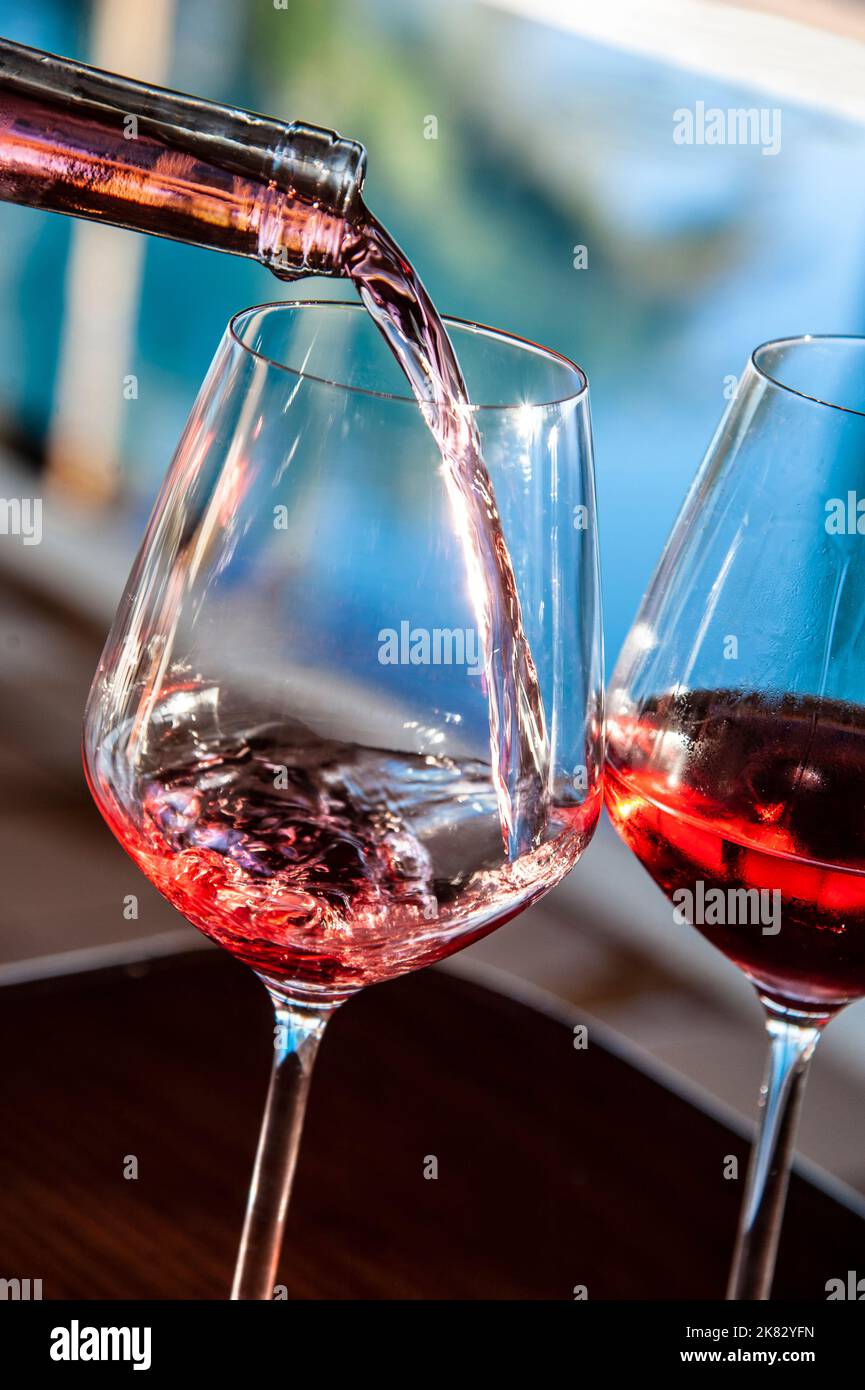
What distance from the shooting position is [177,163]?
0.52 m

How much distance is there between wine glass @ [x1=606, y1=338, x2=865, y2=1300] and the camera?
1.96ft

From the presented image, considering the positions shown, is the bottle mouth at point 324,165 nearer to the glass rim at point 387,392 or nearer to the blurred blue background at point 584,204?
the glass rim at point 387,392

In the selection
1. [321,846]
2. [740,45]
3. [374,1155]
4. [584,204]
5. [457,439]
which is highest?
[740,45]

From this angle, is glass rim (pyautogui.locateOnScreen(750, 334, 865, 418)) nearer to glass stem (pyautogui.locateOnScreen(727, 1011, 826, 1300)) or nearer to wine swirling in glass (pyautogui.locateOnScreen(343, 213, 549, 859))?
wine swirling in glass (pyautogui.locateOnScreen(343, 213, 549, 859))

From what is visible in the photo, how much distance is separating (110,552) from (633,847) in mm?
2748

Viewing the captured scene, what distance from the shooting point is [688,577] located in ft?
2.05

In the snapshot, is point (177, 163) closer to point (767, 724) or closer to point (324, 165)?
point (324, 165)

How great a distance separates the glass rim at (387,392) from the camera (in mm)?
512

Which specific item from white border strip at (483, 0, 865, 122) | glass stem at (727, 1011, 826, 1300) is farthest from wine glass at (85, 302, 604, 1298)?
white border strip at (483, 0, 865, 122)

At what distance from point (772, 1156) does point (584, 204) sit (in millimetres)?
2005

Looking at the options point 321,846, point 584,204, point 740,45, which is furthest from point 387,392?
point 584,204

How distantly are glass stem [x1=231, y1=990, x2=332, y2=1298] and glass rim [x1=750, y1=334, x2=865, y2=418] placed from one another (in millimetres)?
286

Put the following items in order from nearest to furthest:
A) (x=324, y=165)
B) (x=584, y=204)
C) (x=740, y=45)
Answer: (x=324, y=165)
(x=740, y=45)
(x=584, y=204)
